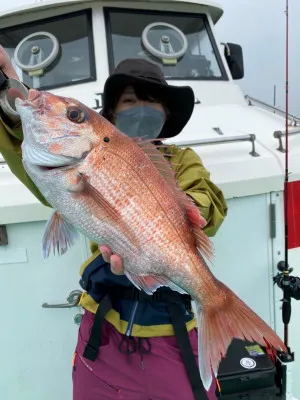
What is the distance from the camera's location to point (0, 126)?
72.2 inches

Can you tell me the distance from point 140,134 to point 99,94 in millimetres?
1677

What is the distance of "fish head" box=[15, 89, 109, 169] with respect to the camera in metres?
1.46

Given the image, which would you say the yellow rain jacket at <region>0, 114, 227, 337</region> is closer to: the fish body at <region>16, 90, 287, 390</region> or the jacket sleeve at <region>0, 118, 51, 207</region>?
the jacket sleeve at <region>0, 118, 51, 207</region>

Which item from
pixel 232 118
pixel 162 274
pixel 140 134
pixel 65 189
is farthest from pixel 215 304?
pixel 232 118

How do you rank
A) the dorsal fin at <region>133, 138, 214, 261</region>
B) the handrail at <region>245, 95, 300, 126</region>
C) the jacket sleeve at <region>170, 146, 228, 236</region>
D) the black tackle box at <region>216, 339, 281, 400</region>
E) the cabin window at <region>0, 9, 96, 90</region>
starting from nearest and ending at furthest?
the dorsal fin at <region>133, 138, 214, 261</region> < the jacket sleeve at <region>170, 146, 228, 236</region> < the black tackle box at <region>216, 339, 281, 400</region> < the handrail at <region>245, 95, 300, 126</region> < the cabin window at <region>0, 9, 96, 90</region>

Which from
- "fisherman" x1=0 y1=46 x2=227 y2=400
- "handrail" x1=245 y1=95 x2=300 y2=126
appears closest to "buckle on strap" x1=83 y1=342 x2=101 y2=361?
"fisherman" x1=0 y1=46 x2=227 y2=400

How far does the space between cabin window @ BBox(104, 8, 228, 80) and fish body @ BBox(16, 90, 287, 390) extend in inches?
111

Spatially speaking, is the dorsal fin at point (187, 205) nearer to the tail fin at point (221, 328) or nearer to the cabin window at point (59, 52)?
the tail fin at point (221, 328)

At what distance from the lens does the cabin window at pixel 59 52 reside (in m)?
4.17

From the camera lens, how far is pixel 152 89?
2.28 m

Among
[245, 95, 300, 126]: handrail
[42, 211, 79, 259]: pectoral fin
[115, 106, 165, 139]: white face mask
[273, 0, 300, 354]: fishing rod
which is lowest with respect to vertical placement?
[273, 0, 300, 354]: fishing rod

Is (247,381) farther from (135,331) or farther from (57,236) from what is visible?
(57,236)

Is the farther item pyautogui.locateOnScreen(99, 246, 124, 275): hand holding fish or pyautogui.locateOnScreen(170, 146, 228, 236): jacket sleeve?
pyautogui.locateOnScreen(170, 146, 228, 236): jacket sleeve

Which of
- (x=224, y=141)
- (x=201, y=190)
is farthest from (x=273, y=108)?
(x=201, y=190)
